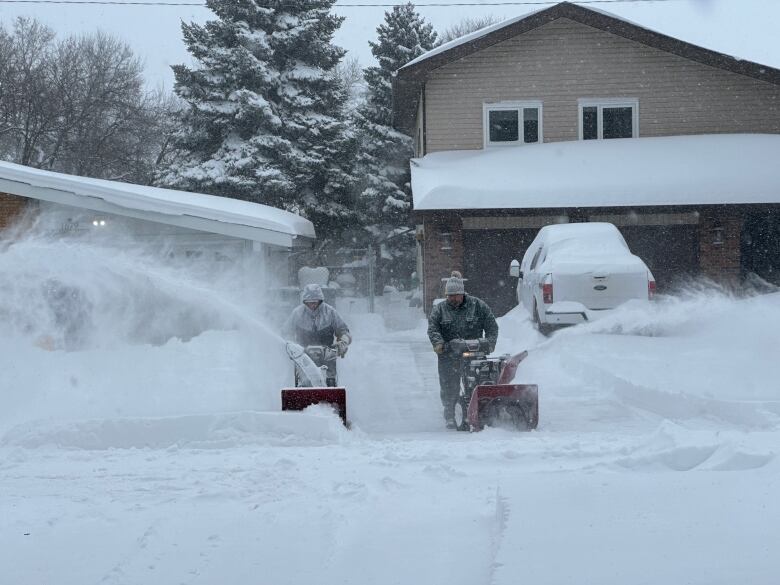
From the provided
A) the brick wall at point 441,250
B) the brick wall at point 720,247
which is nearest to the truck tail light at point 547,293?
the brick wall at point 441,250

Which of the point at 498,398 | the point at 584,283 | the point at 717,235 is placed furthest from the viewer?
the point at 717,235

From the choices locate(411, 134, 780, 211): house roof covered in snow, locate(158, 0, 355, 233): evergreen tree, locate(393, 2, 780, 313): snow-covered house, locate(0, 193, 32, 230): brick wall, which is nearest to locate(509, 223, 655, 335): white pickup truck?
locate(411, 134, 780, 211): house roof covered in snow

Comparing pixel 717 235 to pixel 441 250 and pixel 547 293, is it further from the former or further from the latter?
pixel 547 293

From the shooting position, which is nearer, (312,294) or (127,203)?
(312,294)

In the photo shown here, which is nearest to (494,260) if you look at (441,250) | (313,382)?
(441,250)

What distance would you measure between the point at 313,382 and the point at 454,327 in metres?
1.69

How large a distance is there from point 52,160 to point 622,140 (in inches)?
1086

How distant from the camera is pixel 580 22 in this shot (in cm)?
2153

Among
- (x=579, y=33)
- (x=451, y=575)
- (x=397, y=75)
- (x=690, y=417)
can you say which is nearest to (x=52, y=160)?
(x=397, y=75)

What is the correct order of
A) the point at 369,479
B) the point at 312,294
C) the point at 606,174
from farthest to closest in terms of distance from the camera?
the point at 606,174 < the point at 312,294 < the point at 369,479

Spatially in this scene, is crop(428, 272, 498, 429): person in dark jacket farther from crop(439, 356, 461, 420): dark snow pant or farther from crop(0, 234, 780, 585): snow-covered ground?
crop(0, 234, 780, 585): snow-covered ground

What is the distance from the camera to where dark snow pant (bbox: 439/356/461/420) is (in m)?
9.23

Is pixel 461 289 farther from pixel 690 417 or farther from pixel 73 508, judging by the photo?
pixel 73 508

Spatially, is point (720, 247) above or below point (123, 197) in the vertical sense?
below
